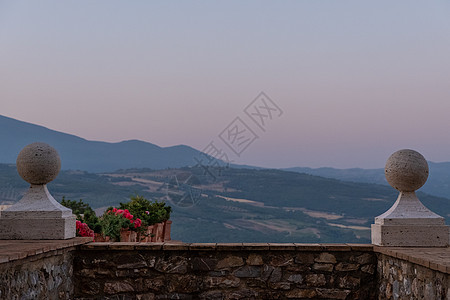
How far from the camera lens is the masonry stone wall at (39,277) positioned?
14.3 feet

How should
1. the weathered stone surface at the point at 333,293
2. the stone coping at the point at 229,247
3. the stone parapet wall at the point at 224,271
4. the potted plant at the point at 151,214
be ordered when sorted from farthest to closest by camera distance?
the potted plant at the point at 151,214 < the weathered stone surface at the point at 333,293 < the stone parapet wall at the point at 224,271 < the stone coping at the point at 229,247

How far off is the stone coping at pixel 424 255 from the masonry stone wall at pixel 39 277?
10.2ft

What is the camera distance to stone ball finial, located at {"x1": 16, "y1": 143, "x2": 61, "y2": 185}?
20.1 feet

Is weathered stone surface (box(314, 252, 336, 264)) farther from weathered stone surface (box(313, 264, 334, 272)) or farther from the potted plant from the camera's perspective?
the potted plant

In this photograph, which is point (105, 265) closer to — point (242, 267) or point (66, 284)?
point (66, 284)

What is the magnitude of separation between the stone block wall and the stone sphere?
78 centimetres

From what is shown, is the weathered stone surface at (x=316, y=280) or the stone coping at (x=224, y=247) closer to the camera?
the stone coping at (x=224, y=247)

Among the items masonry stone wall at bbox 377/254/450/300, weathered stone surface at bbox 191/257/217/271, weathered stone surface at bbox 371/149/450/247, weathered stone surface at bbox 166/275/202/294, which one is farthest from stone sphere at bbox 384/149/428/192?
weathered stone surface at bbox 166/275/202/294

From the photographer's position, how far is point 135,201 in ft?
37.5

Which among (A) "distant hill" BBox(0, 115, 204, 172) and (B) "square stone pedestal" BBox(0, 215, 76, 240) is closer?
(B) "square stone pedestal" BBox(0, 215, 76, 240)

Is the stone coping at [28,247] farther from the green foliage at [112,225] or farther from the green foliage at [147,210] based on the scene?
the green foliage at [147,210]

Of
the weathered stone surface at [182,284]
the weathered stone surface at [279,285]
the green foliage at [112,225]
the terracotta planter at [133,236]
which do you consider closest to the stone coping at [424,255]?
the weathered stone surface at [279,285]

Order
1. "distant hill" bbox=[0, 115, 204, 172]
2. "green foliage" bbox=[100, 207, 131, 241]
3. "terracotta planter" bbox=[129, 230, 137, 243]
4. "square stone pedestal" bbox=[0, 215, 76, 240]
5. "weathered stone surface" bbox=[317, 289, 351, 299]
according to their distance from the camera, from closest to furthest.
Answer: "square stone pedestal" bbox=[0, 215, 76, 240]
"weathered stone surface" bbox=[317, 289, 351, 299]
"green foliage" bbox=[100, 207, 131, 241]
"terracotta planter" bbox=[129, 230, 137, 243]
"distant hill" bbox=[0, 115, 204, 172]

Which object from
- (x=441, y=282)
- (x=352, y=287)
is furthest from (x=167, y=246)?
(x=441, y=282)
